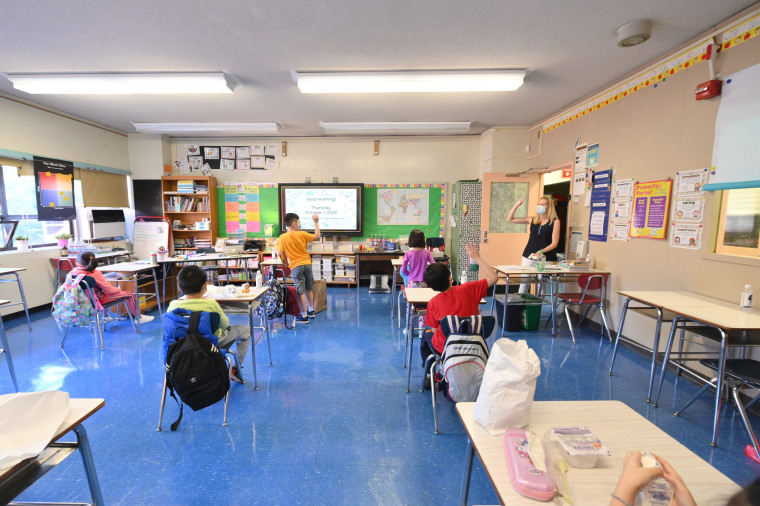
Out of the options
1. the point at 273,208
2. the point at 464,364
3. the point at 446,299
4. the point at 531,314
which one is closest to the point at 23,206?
the point at 273,208

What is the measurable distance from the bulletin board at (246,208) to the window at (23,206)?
252 centimetres

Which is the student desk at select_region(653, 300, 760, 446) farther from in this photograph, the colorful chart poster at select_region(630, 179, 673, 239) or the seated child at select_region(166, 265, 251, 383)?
the seated child at select_region(166, 265, 251, 383)

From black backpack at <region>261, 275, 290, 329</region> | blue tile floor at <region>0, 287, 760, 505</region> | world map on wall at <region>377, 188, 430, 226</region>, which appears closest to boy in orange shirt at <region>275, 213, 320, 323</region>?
black backpack at <region>261, 275, 290, 329</region>

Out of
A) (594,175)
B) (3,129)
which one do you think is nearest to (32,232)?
(3,129)

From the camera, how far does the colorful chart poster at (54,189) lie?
468 centimetres

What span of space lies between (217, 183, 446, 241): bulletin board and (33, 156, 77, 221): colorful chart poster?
86.5 inches

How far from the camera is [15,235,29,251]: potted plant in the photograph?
14.8ft

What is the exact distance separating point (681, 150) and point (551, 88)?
1607mm

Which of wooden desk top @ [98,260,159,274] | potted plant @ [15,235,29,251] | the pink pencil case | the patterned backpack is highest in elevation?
potted plant @ [15,235,29,251]

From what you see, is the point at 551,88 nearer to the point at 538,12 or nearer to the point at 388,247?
the point at 538,12

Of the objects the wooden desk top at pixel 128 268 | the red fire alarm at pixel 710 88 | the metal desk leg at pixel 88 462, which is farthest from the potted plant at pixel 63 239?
the red fire alarm at pixel 710 88

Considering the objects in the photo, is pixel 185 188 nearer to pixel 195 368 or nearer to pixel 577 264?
pixel 195 368

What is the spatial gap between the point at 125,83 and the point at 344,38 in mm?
2686

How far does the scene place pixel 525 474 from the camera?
92 cm
